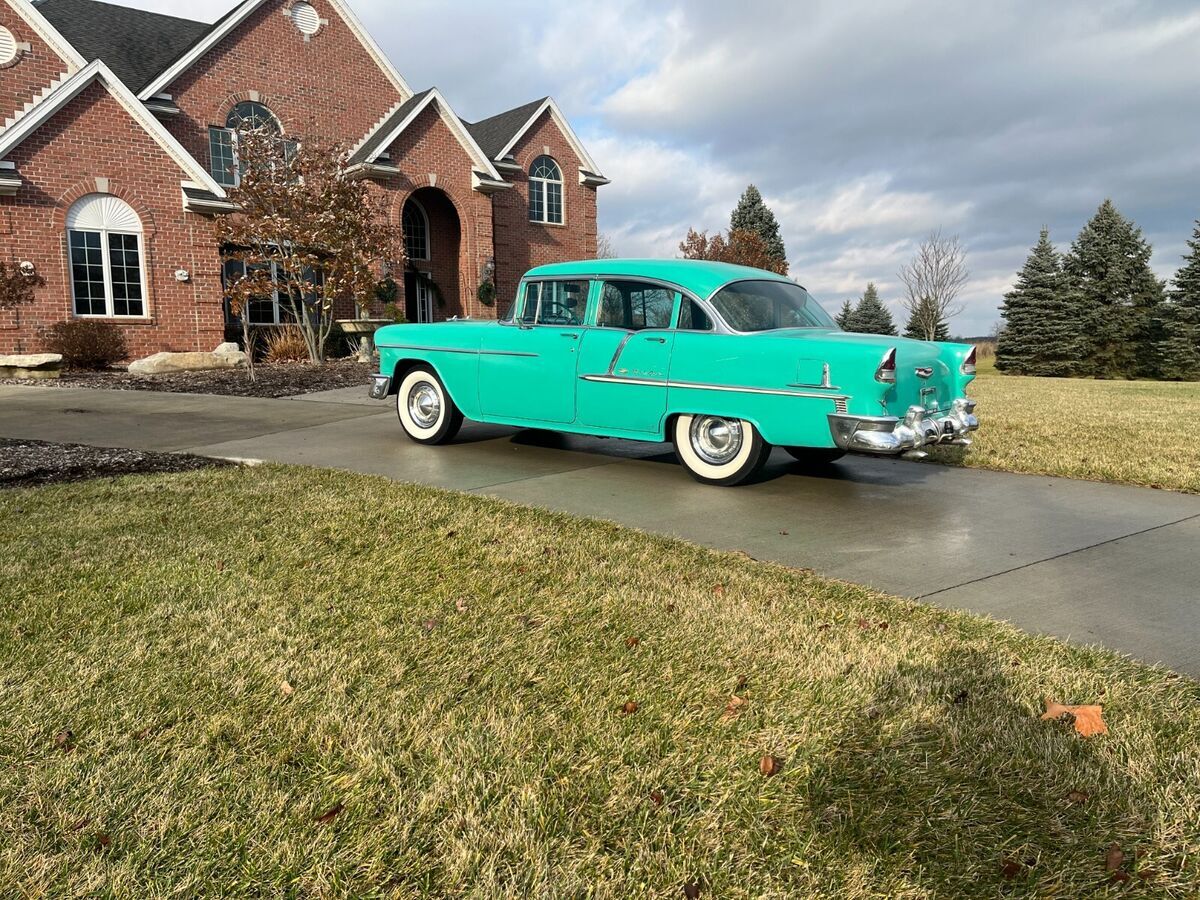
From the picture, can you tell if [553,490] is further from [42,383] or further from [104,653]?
[42,383]

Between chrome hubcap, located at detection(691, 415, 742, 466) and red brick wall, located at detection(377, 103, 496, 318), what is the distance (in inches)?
770

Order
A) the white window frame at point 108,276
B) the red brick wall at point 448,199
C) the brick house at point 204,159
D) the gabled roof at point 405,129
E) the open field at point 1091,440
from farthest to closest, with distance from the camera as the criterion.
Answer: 1. the red brick wall at point 448,199
2. the gabled roof at point 405,129
3. the white window frame at point 108,276
4. the brick house at point 204,159
5. the open field at point 1091,440

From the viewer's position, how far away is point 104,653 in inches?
124

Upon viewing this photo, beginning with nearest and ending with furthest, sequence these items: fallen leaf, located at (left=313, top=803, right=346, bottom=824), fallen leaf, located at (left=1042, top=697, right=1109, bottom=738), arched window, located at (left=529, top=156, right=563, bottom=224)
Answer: fallen leaf, located at (left=313, top=803, right=346, bottom=824)
fallen leaf, located at (left=1042, top=697, right=1109, bottom=738)
arched window, located at (left=529, top=156, right=563, bottom=224)

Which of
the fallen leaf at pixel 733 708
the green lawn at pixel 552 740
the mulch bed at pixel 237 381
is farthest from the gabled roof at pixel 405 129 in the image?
the fallen leaf at pixel 733 708

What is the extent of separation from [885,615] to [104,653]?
3.16 meters

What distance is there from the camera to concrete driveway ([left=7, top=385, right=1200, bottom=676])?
3.94 m

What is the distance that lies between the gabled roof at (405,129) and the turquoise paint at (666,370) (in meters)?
17.5

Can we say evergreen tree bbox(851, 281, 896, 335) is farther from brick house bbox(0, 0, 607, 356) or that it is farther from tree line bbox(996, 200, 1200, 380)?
brick house bbox(0, 0, 607, 356)

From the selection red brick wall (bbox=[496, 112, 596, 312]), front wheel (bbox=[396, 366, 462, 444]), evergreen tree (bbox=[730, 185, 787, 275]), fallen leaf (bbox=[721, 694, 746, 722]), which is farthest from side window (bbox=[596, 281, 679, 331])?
evergreen tree (bbox=[730, 185, 787, 275])

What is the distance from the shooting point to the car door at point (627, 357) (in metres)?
6.69

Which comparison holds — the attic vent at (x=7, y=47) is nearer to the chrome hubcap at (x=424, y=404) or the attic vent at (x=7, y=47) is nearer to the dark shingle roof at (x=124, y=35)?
the dark shingle roof at (x=124, y=35)

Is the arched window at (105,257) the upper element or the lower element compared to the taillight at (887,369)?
upper

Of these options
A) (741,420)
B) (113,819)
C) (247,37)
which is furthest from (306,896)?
(247,37)
